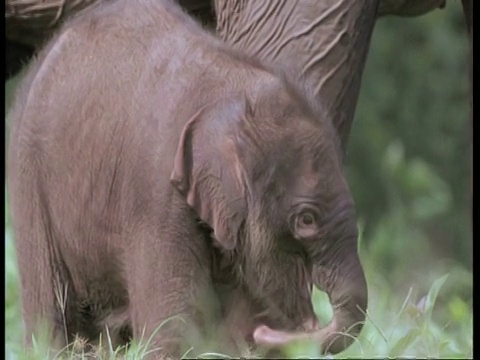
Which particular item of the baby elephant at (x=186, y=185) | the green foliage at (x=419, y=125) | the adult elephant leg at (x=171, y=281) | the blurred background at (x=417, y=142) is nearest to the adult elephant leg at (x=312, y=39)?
the baby elephant at (x=186, y=185)

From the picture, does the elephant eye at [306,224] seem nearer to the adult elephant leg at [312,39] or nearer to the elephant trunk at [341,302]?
the elephant trunk at [341,302]

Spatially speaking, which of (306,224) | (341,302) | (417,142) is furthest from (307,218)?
(417,142)

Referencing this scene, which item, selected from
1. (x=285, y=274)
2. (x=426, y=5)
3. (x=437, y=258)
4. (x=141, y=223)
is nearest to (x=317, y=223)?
(x=285, y=274)

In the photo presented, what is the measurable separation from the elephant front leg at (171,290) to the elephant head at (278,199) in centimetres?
6

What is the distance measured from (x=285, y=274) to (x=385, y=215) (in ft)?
11.8

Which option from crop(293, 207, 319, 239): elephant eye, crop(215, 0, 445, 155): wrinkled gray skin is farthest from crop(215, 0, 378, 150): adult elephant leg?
crop(293, 207, 319, 239): elephant eye

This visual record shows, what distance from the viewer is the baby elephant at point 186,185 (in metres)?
2.98

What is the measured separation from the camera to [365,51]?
3236 millimetres

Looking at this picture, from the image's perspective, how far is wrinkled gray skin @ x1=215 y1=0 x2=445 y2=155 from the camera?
3.15 metres

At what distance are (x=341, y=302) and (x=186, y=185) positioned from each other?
0.32 metres

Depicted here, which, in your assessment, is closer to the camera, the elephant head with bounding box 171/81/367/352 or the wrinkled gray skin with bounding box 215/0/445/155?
the elephant head with bounding box 171/81/367/352

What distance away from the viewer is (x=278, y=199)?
298 cm

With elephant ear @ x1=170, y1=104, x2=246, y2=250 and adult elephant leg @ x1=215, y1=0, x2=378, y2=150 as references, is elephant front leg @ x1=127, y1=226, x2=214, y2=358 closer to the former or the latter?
elephant ear @ x1=170, y1=104, x2=246, y2=250

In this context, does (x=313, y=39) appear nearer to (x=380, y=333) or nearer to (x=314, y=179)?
(x=314, y=179)
